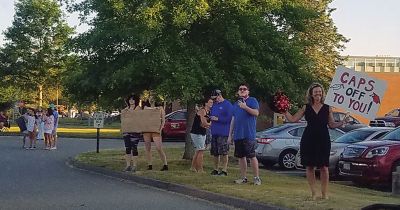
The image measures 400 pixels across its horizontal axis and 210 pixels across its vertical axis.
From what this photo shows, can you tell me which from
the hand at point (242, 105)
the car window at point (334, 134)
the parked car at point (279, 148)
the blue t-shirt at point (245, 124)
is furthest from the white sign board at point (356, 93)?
the car window at point (334, 134)

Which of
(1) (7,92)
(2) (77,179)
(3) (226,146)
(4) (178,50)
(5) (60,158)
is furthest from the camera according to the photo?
(1) (7,92)

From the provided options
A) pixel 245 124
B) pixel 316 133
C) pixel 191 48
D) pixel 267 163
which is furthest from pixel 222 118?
pixel 267 163

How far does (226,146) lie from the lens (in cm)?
1422

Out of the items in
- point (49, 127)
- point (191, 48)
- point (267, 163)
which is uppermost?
point (191, 48)

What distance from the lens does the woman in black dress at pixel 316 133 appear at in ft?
33.3

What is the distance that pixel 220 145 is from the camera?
14.2 metres

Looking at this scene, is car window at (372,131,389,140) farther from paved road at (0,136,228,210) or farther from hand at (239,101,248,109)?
paved road at (0,136,228,210)

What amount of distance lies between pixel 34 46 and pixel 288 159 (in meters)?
45.8

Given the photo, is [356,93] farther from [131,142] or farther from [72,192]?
[131,142]

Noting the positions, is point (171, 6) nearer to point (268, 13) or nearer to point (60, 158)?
point (268, 13)

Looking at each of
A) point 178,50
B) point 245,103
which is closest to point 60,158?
point 178,50

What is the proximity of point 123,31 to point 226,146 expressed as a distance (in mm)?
3916

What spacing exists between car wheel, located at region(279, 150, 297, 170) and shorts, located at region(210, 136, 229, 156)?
537 centimetres

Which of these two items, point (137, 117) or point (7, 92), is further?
point (7, 92)
